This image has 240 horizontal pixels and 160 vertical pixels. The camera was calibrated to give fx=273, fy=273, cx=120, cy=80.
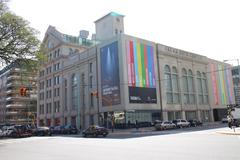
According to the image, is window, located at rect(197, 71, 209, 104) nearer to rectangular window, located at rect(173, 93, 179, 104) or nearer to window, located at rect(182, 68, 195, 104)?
window, located at rect(182, 68, 195, 104)

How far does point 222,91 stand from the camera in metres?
77.2

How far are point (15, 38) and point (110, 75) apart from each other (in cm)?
2388

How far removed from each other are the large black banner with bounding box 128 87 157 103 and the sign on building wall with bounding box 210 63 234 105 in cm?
2662

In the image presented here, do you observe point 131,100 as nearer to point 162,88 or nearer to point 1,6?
point 162,88

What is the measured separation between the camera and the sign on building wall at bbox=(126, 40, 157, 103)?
2006 inches

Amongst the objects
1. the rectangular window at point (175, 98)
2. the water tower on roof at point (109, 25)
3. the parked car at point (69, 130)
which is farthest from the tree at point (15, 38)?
the water tower on roof at point (109, 25)

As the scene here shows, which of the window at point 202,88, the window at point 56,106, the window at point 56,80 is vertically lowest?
the window at point 56,106

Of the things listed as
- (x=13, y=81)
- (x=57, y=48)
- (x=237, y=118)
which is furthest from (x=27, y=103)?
(x=237, y=118)

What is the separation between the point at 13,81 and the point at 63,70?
42953 millimetres

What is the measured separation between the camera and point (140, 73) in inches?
2079

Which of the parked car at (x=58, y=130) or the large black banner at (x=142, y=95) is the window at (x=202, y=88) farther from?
the parked car at (x=58, y=130)

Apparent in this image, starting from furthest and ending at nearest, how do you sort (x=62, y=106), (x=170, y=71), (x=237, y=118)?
(x=62, y=106) → (x=170, y=71) → (x=237, y=118)

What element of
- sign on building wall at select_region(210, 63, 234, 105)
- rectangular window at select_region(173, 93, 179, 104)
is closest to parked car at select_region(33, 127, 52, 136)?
rectangular window at select_region(173, 93, 179, 104)

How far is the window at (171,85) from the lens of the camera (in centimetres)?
5953
